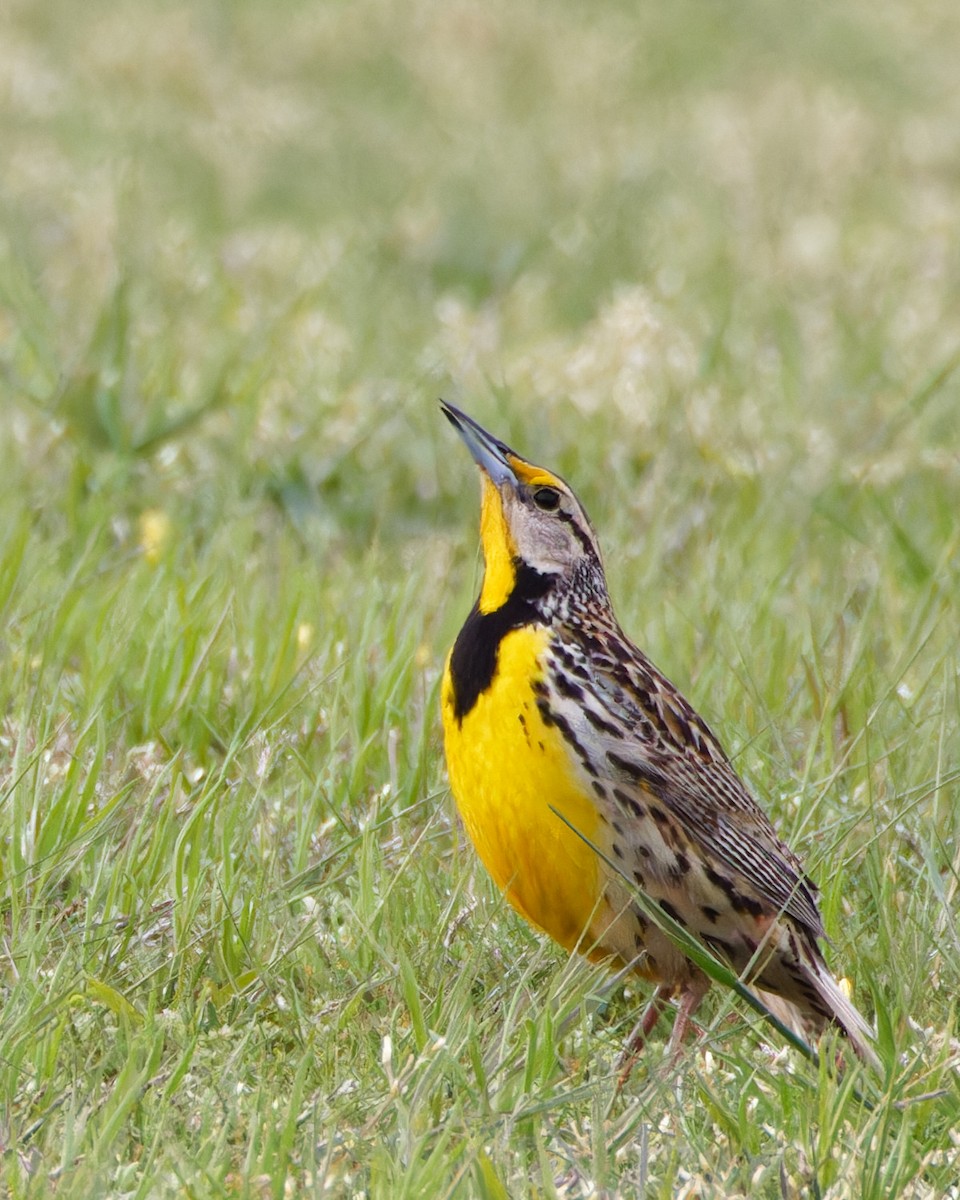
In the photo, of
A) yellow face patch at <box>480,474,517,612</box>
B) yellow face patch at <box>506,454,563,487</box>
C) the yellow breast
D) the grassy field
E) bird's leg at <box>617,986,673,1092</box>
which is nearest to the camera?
the grassy field

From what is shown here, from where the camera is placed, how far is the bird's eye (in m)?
3.78

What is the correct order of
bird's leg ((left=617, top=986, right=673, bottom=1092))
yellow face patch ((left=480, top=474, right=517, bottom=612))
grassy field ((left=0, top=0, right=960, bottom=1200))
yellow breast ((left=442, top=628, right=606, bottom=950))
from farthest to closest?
yellow face patch ((left=480, top=474, right=517, bottom=612)), yellow breast ((left=442, top=628, right=606, bottom=950)), bird's leg ((left=617, top=986, right=673, bottom=1092)), grassy field ((left=0, top=0, right=960, bottom=1200))

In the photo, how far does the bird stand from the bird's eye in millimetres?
191

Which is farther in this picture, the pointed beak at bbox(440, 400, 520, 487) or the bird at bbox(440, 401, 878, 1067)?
the pointed beak at bbox(440, 400, 520, 487)

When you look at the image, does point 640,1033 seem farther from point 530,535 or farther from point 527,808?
point 530,535

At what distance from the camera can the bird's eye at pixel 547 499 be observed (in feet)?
12.4

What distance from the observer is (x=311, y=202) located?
10.0 metres

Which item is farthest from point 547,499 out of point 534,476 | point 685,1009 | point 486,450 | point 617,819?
point 685,1009

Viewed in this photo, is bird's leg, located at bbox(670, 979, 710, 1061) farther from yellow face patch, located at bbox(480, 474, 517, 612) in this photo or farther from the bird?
yellow face patch, located at bbox(480, 474, 517, 612)

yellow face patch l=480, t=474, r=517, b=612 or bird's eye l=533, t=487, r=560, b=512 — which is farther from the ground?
bird's eye l=533, t=487, r=560, b=512

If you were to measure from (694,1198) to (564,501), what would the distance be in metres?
1.47

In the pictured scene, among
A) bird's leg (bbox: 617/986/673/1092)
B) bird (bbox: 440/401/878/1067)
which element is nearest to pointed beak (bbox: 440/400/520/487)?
bird (bbox: 440/401/878/1067)

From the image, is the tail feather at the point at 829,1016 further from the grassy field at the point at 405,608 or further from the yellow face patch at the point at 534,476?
the yellow face patch at the point at 534,476

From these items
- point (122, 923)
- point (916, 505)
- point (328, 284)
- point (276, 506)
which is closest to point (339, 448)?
point (276, 506)
